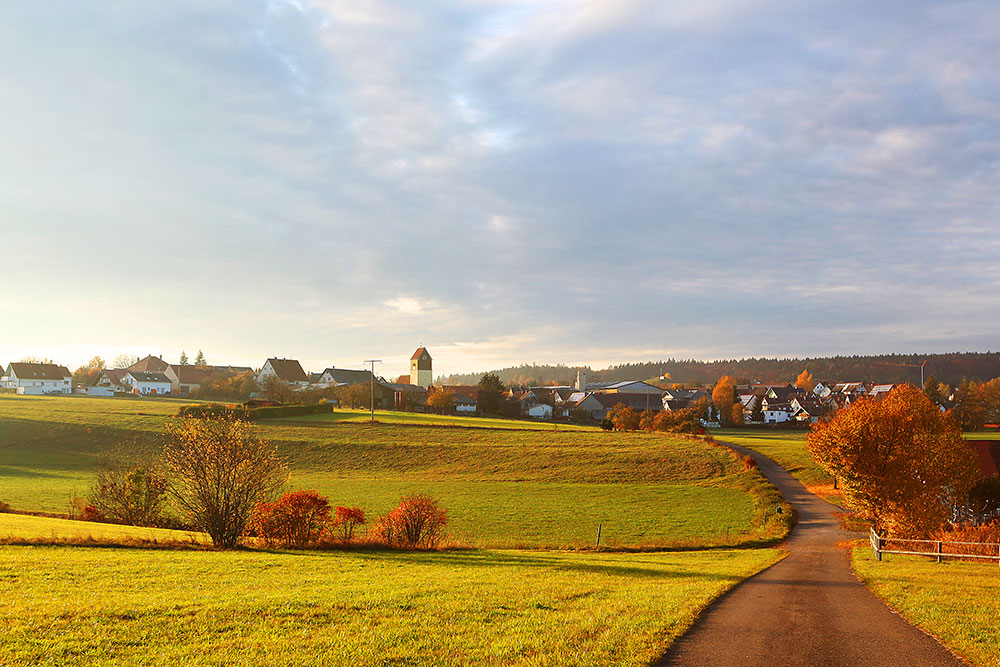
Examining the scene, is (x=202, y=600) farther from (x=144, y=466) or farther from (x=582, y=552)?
(x=144, y=466)

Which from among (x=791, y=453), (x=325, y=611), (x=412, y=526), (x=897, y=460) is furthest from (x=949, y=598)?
(x=791, y=453)

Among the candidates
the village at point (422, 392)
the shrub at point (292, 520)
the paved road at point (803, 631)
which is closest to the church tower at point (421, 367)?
the village at point (422, 392)

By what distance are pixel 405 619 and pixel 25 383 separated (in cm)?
18419

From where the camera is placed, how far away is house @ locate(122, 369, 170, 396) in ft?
523

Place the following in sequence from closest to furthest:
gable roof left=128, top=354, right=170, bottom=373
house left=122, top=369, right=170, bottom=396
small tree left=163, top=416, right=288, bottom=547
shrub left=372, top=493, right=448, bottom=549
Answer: small tree left=163, top=416, right=288, bottom=547
shrub left=372, top=493, right=448, bottom=549
house left=122, top=369, right=170, bottom=396
gable roof left=128, top=354, right=170, bottom=373

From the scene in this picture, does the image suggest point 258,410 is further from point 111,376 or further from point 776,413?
point 776,413

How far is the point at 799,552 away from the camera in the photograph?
31953 millimetres

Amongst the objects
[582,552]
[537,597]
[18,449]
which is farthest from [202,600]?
[18,449]

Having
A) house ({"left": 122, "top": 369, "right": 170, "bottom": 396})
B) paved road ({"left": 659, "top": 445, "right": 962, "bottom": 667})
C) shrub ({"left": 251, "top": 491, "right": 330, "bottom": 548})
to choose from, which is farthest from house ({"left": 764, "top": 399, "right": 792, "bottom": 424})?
house ({"left": 122, "top": 369, "right": 170, "bottom": 396})

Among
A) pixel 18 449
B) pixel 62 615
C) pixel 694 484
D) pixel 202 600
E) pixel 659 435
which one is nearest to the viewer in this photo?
pixel 62 615

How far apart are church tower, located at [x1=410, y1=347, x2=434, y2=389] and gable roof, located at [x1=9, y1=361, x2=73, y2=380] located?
8871cm

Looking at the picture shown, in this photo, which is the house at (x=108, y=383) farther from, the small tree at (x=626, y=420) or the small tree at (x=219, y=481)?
the small tree at (x=219, y=481)

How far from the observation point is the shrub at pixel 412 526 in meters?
29.8

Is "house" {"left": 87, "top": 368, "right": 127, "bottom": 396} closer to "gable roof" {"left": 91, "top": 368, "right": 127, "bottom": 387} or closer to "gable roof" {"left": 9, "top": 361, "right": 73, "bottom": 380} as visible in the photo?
"gable roof" {"left": 91, "top": 368, "right": 127, "bottom": 387}
